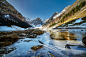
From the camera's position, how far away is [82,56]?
2270 millimetres

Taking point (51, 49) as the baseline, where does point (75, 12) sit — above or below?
above

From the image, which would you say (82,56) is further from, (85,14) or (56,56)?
(85,14)

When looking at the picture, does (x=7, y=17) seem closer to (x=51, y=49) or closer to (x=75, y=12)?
(x=51, y=49)

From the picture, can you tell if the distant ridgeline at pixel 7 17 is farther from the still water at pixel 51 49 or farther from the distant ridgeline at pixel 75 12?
the distant ridgeline at pixel 75 12

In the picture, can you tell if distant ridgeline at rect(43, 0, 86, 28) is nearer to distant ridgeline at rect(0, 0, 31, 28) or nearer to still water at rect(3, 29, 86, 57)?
still water at rect(3, 29, 86, 57)

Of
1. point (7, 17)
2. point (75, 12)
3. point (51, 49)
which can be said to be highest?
point (7, 17)

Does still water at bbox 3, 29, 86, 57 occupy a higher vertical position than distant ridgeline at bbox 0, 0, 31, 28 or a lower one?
lower

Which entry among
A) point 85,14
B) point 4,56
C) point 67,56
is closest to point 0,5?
point 4,56

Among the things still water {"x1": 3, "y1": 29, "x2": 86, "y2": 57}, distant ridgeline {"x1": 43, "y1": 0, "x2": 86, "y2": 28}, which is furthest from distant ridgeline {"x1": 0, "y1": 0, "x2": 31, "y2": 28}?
distant ridgeline {"x1": 43, "y1": 0, "x2": 86, "y2": 28}

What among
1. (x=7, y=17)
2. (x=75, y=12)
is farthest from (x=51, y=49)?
(x=7, y=17)

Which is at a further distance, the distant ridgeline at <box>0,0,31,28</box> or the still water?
the distant ridgeline at <box>0,0,31,28</box>

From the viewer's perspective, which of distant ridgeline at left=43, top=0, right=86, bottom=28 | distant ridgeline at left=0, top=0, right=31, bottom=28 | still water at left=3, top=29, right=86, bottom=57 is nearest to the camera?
still water at left=3, top=29, right=86, bottom=57

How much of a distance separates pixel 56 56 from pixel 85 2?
29256 millimetres

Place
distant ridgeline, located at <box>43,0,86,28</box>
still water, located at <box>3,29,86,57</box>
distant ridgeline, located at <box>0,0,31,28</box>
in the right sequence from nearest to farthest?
1. still water, located at <box>3,29,86,57</box>
2. distant ridgeline, located at <box>43,0,86,28</box>
3. distant ridgeline, located at <box>0,0,31,28</box>
